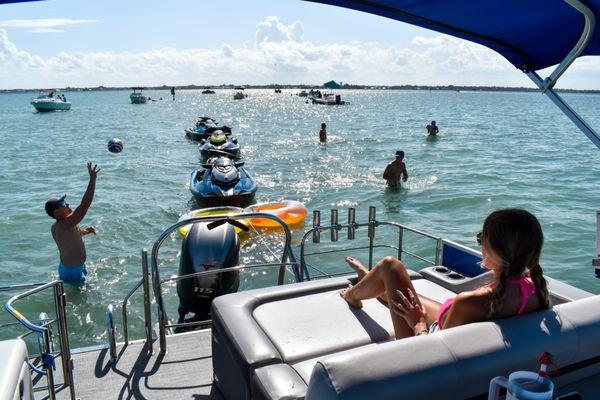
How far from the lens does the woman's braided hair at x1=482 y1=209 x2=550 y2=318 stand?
2.49m

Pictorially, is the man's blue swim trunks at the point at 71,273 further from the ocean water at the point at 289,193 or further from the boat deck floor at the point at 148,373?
the boat deck floor at the point at 148,373

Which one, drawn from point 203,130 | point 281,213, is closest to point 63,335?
point 281,213

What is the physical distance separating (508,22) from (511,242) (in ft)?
6.22

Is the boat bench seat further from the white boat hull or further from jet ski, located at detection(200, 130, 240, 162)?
the white boat hull

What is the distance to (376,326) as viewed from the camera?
138 inches

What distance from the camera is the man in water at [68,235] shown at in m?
7.10

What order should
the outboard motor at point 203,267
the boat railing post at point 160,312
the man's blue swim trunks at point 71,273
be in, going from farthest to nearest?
the man's blue swim trunks at point 71,273 → the outboard motor at point 203,267 → the boat railing post at point 160,312

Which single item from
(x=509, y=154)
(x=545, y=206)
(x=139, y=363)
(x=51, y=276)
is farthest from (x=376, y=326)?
(x=509, y=154)

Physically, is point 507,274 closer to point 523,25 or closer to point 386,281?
point 386,281

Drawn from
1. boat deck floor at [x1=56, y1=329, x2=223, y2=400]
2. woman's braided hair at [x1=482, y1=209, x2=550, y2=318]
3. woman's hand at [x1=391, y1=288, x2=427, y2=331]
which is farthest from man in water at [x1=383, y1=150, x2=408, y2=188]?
woman's braided hair at [x1=482, y1=209, x2=550, y2=318]

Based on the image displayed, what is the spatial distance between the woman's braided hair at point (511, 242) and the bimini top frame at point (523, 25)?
4.36 ft

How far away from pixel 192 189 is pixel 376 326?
37.4 ft

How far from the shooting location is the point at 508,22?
360 cm

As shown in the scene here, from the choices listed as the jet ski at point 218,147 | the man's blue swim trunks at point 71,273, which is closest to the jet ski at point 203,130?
the jet ski at point 218,147
